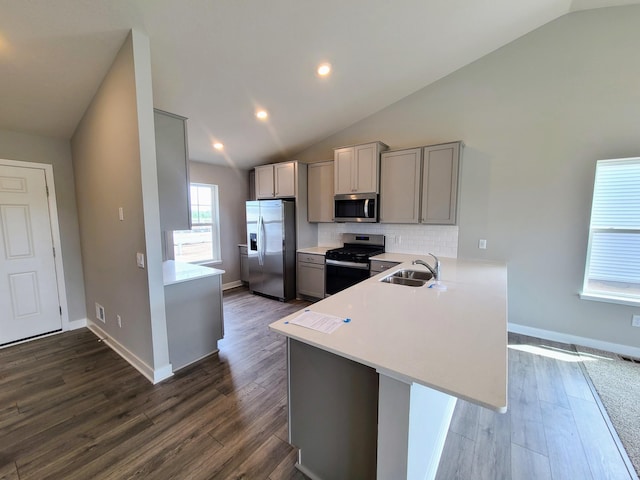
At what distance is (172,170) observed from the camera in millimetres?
2561

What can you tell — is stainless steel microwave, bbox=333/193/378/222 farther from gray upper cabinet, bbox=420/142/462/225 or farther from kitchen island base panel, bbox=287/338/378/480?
kitchen island base panel, bbox=287/338/378/480

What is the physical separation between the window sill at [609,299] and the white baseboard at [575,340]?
1.51 feet

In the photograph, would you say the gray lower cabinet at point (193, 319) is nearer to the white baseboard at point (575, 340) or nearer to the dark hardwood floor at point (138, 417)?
the dark hardwood floor at point (138, 417)

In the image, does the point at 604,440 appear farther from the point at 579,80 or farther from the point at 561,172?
the point at 579,80

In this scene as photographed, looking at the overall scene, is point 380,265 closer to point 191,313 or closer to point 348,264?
point 348,264

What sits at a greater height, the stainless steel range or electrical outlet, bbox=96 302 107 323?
the stainless steel range

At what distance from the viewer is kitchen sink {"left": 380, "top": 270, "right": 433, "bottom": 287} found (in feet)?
8.16

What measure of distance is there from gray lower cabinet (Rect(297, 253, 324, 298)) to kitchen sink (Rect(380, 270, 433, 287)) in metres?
1.70

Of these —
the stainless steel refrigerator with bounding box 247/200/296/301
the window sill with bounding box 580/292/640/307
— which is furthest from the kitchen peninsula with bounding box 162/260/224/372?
the window sill with bounding box 580/292/640/307

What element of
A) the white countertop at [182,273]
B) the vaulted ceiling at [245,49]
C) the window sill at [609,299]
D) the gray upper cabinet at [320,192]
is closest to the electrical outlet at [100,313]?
the white countertop at [182,273]

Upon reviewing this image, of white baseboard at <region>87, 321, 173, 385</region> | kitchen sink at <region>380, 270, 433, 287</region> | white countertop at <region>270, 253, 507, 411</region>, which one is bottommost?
white baseboard at <region>87, 321, 173, 385</region>

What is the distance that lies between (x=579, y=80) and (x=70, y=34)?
4730mm

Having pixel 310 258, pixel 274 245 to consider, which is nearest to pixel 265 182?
pixel 274 245

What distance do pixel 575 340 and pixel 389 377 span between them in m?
3.35
